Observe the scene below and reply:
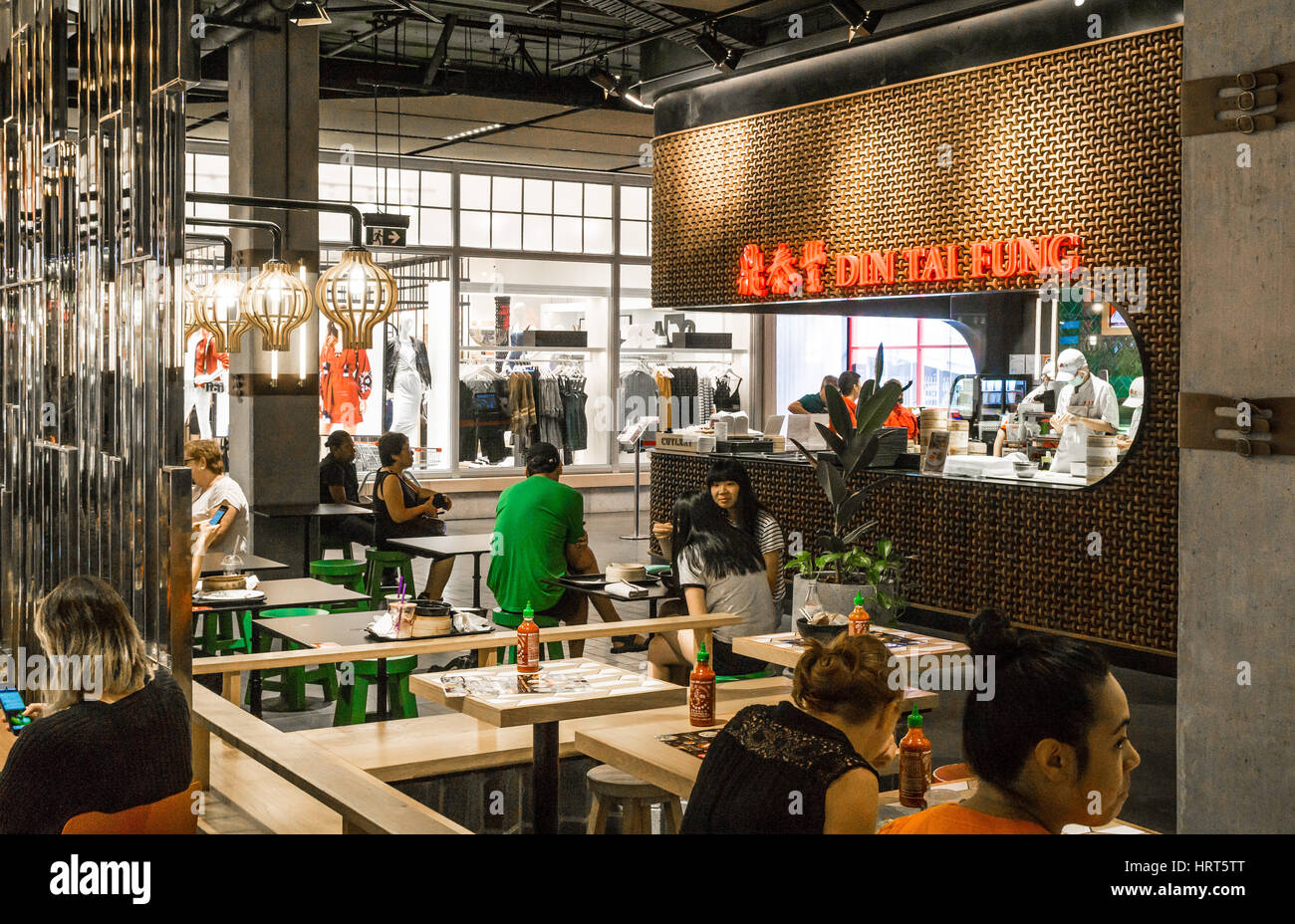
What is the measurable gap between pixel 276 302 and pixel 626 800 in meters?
2.81

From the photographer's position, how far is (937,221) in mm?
7762

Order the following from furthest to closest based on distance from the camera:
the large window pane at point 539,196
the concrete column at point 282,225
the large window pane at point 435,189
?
the large window pane at point 539,196 < the large window pane at point 435,189 < the concrete column at point 282,225

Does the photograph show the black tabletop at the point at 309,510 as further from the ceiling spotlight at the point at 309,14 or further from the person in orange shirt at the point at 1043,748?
the person in orange shirt at the point at 1043,748

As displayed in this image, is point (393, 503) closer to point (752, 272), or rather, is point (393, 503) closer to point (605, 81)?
point (752, 272)

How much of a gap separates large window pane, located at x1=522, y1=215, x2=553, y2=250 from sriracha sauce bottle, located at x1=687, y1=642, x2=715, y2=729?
12.0m

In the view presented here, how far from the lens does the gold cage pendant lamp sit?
5.28m

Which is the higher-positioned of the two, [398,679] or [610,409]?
[610,409]

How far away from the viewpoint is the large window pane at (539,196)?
50.9ft

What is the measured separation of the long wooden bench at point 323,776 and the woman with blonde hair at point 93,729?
1.12 feet

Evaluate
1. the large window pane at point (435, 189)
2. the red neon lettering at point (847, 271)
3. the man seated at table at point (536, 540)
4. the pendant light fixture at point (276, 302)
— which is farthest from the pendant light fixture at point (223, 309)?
the large window pane at point (435, 189)

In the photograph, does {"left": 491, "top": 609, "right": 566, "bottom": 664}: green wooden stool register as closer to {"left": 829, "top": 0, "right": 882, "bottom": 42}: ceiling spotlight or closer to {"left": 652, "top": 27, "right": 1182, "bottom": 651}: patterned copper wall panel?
{"left": 652, "top": 27, "right": 1182, "bottom": 651}: patterned copper wall panel
